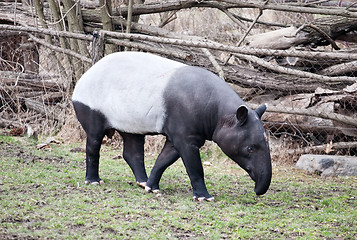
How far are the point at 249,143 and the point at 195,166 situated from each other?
0.68 m

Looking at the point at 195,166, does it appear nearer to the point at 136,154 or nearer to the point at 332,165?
the point at 136,154

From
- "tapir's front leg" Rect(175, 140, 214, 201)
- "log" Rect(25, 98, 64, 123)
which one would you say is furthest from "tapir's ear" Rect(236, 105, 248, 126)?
"log" Rect(25, 98, 64, 123)

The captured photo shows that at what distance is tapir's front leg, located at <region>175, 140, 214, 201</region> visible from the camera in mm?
5688

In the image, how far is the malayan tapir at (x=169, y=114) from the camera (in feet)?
18.0

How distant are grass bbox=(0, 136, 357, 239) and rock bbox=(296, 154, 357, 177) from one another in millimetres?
183

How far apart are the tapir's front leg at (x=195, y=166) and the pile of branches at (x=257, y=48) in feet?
6.65

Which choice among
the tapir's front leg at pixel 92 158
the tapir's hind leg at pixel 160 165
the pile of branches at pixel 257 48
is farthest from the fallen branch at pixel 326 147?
the tapir's front leg at pixel 92 158

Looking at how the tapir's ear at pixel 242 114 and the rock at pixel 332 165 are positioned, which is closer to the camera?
the tapir's ear at pixel 242 114

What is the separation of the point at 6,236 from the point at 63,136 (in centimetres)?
555

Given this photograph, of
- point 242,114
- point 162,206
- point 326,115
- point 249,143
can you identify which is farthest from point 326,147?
point 162,206

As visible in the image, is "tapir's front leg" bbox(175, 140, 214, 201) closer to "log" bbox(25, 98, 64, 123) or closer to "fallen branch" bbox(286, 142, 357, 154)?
"fallen branch" bbox(286, 142, 357, 154)

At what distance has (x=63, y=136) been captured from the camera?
9492 millimetres

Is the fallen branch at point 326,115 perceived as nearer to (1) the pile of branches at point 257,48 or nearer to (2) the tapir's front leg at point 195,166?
(1) the pile of branches at point 257,48

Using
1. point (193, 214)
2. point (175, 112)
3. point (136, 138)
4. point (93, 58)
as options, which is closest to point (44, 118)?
point (93, 58)
